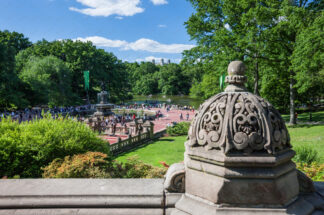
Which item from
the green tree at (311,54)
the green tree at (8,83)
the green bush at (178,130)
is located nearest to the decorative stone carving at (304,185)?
the green tree at (311,54)

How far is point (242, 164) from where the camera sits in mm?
2299

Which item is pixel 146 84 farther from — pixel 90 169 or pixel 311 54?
pixel 90 169

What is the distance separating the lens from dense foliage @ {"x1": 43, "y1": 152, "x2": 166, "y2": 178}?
5.08m

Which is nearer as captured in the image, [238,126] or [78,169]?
[238,126]

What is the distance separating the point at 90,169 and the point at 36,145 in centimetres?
186

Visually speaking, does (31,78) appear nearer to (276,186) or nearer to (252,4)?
(252,4)

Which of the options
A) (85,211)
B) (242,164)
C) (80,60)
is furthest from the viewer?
(80,60)

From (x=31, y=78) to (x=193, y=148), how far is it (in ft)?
132

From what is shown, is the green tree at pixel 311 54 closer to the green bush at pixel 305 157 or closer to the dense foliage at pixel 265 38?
the dense foliage at pixel 265 38

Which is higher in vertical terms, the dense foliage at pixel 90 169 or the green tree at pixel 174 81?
the green tree at pixel 174 81

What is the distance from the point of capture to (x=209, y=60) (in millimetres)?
22594

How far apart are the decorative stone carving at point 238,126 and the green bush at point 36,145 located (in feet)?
15.9

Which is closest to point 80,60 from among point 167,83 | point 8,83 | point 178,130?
point 8,83

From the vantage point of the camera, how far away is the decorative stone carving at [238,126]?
233 centimetres
